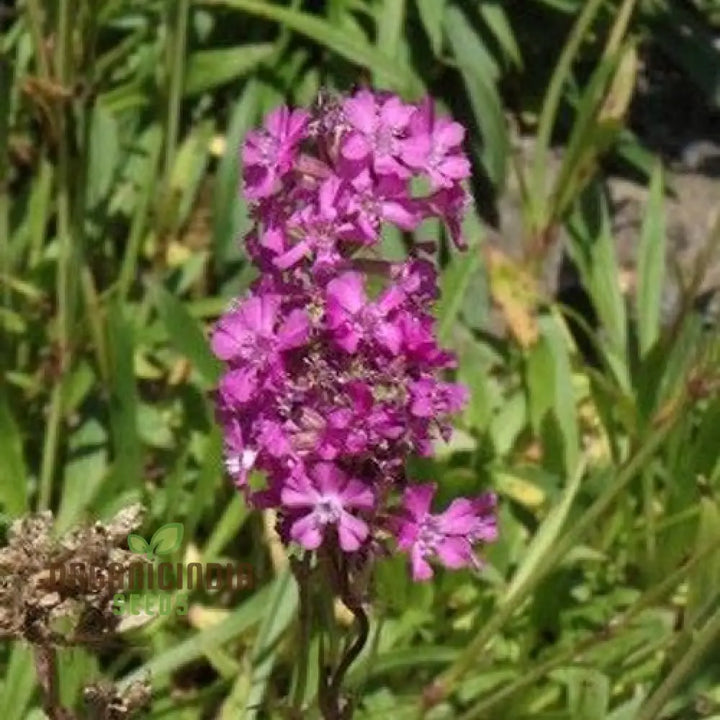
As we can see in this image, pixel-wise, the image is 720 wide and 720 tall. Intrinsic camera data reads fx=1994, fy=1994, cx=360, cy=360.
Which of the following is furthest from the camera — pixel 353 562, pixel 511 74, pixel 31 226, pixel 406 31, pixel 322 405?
pixel 511 74

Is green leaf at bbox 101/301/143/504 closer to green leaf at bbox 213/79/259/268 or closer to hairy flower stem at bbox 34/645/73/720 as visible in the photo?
green leaf at bbox 213/79/259/268

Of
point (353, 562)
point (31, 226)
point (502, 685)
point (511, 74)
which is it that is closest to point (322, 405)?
point (353, 562)

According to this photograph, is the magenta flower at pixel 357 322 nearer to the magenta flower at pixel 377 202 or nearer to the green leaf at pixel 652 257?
the magenta flower at pixel 377 202

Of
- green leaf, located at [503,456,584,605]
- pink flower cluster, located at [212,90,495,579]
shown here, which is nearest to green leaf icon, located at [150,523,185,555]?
green leaf, located at [503,456,584,605]

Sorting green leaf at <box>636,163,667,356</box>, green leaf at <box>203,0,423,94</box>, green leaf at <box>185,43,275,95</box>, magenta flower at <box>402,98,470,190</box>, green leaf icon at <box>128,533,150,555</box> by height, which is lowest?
green leaf icon at <box>128,533,150,555</box>

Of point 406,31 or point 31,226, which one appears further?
point 406,31

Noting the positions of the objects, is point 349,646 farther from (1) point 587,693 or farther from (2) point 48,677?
(1) point 587,693

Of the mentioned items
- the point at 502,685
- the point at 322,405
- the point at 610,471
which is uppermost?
the point at 322,405

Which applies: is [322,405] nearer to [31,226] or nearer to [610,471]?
[610,471]
